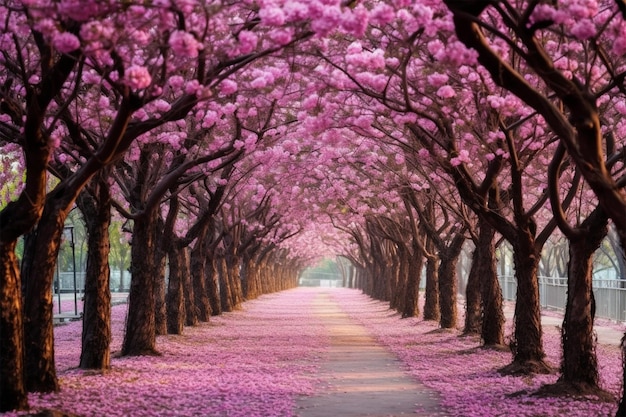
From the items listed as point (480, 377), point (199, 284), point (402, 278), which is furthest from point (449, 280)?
point (402, 278)

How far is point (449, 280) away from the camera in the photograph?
94.9 feet

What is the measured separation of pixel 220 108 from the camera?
55.2ft

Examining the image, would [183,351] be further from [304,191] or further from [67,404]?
[304,191]

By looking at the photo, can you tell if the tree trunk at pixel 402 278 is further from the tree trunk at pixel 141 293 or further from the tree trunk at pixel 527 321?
the tree trunk at pixel 527 321

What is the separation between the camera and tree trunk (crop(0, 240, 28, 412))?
10922 mm

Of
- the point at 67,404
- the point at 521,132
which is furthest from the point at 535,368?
the point at 67,404

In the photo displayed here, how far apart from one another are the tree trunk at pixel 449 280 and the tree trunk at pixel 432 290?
4.34 meters

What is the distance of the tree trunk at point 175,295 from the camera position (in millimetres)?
26812

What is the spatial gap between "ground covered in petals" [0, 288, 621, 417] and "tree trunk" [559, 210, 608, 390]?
69 cm

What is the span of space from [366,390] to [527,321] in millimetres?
4027

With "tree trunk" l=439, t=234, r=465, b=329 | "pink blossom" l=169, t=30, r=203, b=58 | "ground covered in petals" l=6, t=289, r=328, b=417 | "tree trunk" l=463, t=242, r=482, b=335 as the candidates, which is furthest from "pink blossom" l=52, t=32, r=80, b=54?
"tree trunk" l=439, t=234, r=465, b=329

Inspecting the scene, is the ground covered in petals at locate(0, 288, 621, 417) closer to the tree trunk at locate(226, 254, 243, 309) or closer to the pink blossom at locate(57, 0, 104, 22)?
the pink blossom at locate(57, 0, 104, 22)

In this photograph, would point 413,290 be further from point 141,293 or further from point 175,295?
point 141,293

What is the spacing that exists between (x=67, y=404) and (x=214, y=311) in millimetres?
25984
